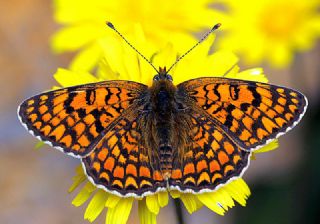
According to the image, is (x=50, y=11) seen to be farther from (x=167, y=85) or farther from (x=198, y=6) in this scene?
(x=167, y=85)

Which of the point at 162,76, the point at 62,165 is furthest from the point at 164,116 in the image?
the point at 62,165

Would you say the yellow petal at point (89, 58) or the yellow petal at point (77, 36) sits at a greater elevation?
the yellow petal at point (77, 36)

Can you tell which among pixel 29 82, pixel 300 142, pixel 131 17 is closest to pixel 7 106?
pixel 29 82

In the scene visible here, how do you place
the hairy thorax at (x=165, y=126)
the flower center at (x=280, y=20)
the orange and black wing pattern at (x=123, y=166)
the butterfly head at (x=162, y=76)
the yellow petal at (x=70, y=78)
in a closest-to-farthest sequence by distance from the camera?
the orange and black wing pattern at (x=123, y=166) < the hairy thorax at (x=165, y=126) < the butterfly head at (x=162, y=76) < the yellow petal at (x=70, y=78) < the flower center at (x=280, y=20)

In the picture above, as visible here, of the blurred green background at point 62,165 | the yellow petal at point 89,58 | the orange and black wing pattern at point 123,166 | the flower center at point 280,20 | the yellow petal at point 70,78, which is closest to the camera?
the orange and black wing pattern at point 123,166

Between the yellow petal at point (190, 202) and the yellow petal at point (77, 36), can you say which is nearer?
the yellow petal at point (190, 202)

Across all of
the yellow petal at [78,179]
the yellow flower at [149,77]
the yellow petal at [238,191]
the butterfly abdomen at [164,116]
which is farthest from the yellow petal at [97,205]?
the yellow petal at [238,191]

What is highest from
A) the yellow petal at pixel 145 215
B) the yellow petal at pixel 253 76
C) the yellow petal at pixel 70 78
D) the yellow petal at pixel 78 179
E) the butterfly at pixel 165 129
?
the yellow petal at pixel 70 78

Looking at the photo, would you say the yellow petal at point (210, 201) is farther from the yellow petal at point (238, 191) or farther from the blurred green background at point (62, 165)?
the blurred green background at point (62, 165)

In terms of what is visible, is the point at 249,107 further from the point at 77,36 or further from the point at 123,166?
the point at 77,36
